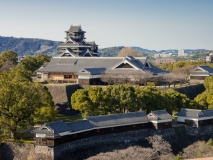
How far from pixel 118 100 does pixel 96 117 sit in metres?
3.95

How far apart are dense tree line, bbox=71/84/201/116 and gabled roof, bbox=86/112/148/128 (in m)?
1.63

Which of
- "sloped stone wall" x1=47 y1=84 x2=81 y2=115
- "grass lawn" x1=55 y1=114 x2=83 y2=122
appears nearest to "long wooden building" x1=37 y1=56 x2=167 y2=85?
"sloped stone wall" x1=47 y1=84 x2=81 y2=115

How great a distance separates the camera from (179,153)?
2580 centimetres

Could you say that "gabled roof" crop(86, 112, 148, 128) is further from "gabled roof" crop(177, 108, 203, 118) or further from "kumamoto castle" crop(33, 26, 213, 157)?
"gabled roof" crop(177, 108, 203, 118)

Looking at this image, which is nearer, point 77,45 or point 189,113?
point 189,113

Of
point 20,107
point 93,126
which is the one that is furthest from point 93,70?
point 20,107

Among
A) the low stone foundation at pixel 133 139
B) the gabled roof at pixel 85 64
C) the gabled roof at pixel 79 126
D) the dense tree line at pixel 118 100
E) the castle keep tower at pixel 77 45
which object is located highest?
the castle keep tower at pixel 77 45

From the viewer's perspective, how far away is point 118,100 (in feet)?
92.3

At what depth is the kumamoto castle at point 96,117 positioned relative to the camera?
21766mm

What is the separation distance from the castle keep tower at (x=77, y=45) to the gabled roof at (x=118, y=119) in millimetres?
22795

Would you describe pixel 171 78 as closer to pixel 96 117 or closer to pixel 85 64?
pixel 85 64

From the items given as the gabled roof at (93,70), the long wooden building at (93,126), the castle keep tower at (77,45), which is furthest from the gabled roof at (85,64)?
the long wooden building at (93,126)

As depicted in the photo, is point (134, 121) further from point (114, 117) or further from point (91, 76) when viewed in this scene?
point (91, 76)

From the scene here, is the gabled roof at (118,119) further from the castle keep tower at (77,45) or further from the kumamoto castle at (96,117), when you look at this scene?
the castle keep tower at (77,45)
